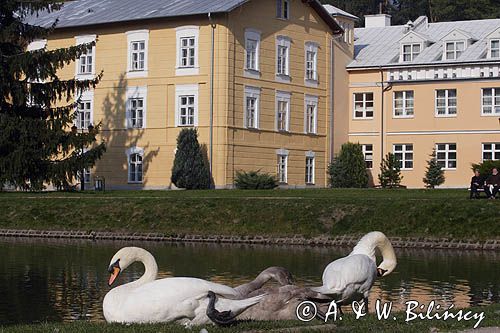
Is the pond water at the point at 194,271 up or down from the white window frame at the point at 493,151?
down

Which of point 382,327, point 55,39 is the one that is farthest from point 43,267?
point 55,39

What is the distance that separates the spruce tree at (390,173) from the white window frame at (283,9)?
913 centimetres

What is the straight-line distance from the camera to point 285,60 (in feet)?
211

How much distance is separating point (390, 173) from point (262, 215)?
75.5 feet

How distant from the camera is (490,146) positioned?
64.6 meters

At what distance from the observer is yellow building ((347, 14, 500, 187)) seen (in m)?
64.5

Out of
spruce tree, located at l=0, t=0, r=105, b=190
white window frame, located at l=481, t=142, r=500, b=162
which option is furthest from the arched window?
white window frame, located at l=481, t=142, r=500, b=162

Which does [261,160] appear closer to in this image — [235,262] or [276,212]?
[276,212]

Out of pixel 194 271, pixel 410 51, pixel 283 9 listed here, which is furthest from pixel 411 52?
pixel 194 271

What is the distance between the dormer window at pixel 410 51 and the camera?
6744 centimetres

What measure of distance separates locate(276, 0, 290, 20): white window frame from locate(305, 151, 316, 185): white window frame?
7.38 meters

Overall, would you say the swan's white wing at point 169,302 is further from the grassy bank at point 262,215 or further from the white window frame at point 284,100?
the white window frame at point 284,100

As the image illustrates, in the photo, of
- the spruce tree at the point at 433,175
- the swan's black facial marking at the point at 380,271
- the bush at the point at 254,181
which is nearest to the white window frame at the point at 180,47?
the bush at the point at 254,181

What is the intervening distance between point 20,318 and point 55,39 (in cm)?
4854
